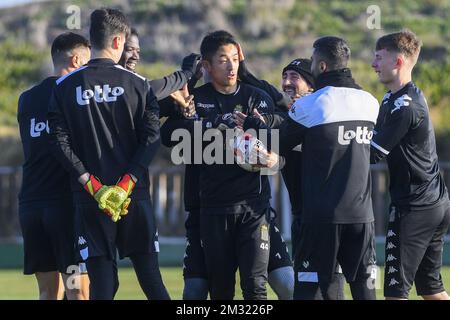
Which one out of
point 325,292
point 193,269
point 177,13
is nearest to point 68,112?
point 193,269

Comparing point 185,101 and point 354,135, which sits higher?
point 185,101

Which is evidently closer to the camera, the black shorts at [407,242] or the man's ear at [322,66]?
the man's ear at [322,66]

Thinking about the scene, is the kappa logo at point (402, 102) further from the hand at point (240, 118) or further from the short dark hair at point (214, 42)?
the short dark hair at point (214, 42)

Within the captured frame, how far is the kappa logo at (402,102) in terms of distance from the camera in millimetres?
7875

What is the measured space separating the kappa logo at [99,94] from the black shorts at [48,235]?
1.29m

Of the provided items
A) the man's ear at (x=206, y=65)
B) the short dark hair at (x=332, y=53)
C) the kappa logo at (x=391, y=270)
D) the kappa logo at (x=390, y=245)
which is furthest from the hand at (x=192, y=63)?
the kappa logo at (x=391, y=270)

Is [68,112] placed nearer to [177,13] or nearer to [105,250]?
[105,250]

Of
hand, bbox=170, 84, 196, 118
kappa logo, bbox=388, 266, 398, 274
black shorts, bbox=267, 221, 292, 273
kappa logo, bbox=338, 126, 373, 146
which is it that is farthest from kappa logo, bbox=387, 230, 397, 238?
hand, bbox=170, 84, 196, 118

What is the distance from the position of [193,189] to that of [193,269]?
0.63m

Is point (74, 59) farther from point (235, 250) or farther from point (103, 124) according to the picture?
point (235, 250)

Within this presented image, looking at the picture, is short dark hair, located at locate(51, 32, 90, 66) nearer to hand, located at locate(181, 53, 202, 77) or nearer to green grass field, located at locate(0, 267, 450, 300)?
hand, located at locate(181, 53, 202, 77)

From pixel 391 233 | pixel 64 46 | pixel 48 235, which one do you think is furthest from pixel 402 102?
pixel 48 235

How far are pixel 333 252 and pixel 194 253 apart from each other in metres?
1.21

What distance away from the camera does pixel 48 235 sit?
8367 mm
